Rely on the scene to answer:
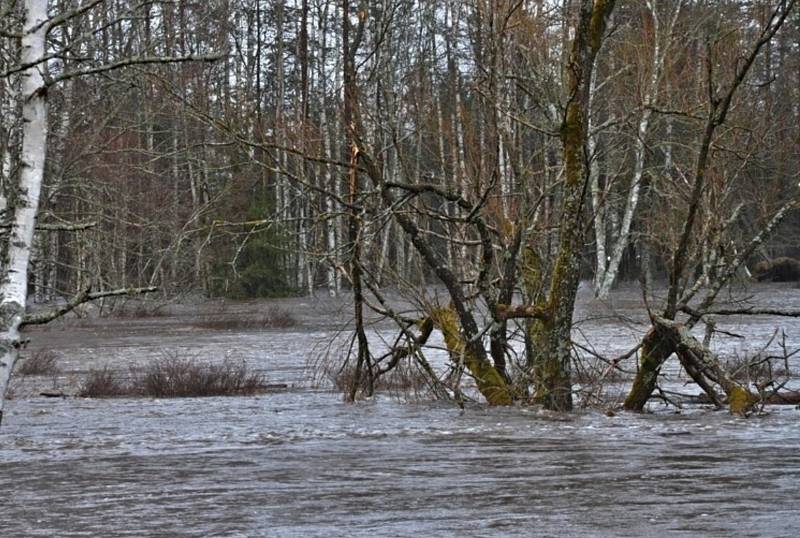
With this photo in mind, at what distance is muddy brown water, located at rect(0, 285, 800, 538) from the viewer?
9203 mm

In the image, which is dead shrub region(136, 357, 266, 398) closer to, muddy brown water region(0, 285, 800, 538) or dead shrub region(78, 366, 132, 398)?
dead shrub region(78, 366, 132, 398)

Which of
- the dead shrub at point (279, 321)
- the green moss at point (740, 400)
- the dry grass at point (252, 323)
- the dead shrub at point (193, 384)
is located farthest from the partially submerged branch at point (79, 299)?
the dead shrub at point (279, 321)

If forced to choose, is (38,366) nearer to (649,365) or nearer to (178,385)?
(178,385)

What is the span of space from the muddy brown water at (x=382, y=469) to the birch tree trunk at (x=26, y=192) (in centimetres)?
156

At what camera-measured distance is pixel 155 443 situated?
46.4 ft

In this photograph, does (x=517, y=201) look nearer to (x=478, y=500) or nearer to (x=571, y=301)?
(x=571, y=301)

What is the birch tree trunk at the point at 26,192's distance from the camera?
827 cm

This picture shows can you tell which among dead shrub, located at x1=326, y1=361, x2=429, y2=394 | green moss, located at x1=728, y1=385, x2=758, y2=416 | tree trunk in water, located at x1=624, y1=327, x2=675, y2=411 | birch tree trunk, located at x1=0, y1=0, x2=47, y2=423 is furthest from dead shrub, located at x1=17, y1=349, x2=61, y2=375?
birch tree trunk, located at x1=0, y1=0, x2=47, y2=423

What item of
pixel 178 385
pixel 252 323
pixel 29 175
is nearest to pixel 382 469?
pixel 29 175

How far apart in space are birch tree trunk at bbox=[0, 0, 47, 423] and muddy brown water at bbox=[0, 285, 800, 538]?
1557 mm

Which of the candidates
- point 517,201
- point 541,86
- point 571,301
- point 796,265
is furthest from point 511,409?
point 796,265

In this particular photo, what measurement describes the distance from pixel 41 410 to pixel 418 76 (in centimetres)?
795

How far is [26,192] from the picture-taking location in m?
8.55

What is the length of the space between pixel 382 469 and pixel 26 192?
4.55 m
